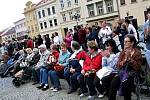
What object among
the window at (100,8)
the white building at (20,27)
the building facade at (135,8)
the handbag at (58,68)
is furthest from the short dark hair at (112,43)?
the white building at (20,27)

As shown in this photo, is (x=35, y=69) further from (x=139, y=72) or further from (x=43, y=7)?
(x=43, y=7)

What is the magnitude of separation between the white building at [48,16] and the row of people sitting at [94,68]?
168 ft

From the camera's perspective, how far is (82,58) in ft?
30.5

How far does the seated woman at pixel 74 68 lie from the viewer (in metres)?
9.30

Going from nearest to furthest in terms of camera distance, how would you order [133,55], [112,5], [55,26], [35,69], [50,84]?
[133,55] → [50,84] → [35,69] → [112,5] → [55,26]

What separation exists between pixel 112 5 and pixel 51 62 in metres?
37.0

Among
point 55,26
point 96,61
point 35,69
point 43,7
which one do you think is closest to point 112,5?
point 55,26

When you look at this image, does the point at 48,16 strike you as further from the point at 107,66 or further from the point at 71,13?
the point at 107,66

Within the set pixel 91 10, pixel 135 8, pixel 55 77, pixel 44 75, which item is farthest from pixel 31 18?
pixel 55 77

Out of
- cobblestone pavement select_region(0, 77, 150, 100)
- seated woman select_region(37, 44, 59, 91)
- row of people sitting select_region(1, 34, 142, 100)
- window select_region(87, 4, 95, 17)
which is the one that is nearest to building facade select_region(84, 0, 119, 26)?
window select_region(87, 4, 95, 17)

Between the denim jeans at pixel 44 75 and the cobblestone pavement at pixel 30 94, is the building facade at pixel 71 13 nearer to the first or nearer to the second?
the cobblestone pavement at pixel 30 94

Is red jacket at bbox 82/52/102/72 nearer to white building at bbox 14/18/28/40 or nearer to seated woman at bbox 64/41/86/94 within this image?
seated woman at bbox 64/41/86/94

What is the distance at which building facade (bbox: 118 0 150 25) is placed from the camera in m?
40.3

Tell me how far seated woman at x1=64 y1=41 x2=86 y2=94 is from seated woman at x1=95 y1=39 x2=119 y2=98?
1.20m
